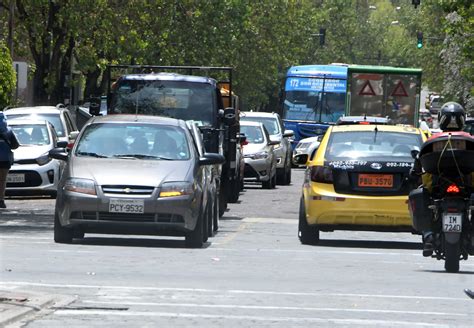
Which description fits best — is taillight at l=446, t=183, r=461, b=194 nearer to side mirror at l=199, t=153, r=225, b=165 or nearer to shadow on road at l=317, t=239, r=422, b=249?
side mirror at l=199, t=153, r=225, b=165

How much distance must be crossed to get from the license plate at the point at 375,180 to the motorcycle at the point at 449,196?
3.96 m

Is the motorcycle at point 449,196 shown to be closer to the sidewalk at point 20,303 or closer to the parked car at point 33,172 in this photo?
the sidewalk at point 20,303

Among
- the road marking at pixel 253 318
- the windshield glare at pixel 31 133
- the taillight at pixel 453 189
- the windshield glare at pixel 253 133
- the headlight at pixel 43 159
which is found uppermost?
the taillight at pixel 453 189

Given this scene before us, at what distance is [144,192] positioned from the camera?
A: 18344 mm

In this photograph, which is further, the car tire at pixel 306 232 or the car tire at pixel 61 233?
the car tire at pixel 306 232

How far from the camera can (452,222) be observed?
50.5 feet

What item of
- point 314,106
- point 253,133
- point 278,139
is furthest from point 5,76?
point 314,106

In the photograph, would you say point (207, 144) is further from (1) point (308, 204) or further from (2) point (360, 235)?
(1) point (308, 204)

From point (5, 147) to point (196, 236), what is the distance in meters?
→ 8.93

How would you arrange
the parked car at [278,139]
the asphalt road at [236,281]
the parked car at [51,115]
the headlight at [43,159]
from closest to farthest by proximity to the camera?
the asphalt road at [236,281] < the headlight at [43,159] < the parked car at [51,115] < the parked car at [278,139]

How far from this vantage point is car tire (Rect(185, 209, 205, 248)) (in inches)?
738

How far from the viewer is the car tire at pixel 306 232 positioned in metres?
20.1

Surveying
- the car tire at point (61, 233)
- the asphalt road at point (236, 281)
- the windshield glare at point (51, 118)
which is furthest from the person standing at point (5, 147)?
the car tire at point (61, 233)

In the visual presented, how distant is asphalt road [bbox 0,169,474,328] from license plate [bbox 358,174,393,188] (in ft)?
2.63
